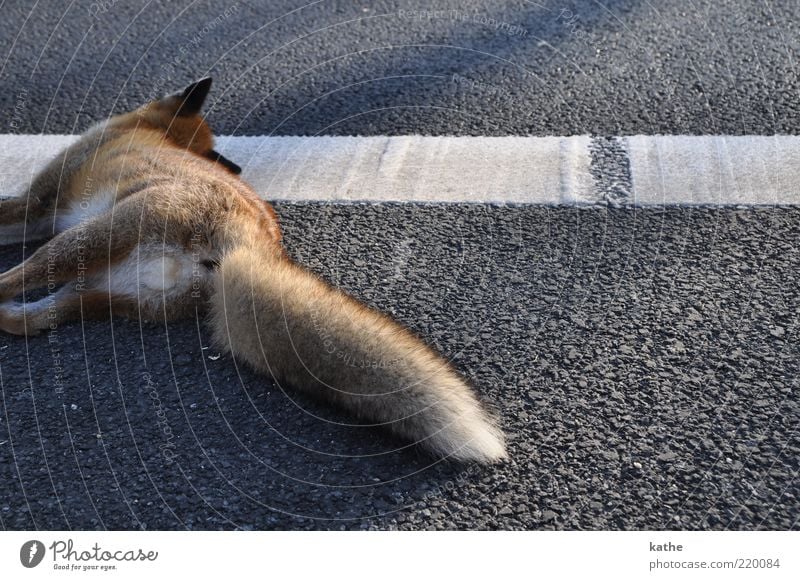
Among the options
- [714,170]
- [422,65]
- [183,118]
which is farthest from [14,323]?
[714,170]

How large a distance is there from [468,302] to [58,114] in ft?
10.2

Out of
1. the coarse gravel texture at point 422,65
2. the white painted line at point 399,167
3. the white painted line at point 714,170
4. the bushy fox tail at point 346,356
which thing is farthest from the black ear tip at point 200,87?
the white painted line at point 714,170

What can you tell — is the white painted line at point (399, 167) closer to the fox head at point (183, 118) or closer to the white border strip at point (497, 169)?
the white border strip at point (497, 169)

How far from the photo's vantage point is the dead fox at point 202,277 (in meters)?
2.81

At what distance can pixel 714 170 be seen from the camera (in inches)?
175

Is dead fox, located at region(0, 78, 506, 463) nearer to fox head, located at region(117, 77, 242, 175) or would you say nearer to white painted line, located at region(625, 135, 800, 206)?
fox head, located at region(117, 77, 242, 175)

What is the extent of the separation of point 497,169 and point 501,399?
180 centimetres

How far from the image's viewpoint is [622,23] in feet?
19.3

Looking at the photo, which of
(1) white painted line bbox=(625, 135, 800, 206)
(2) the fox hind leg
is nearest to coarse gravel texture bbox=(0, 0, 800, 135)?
(1) white painted line bbox=(625, 135, 800, 206)

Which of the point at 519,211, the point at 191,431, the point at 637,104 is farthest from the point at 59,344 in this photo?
the point at 637,104

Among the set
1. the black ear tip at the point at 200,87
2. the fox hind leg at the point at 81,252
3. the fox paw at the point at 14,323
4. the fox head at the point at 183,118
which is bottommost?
the fox paw at the point at 14,323

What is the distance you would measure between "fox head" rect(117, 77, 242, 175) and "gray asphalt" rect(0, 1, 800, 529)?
576mm

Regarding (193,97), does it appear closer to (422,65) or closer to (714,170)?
(422,65)

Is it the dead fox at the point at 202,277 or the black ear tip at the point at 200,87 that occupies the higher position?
the black ear tip at the point at 200,87
